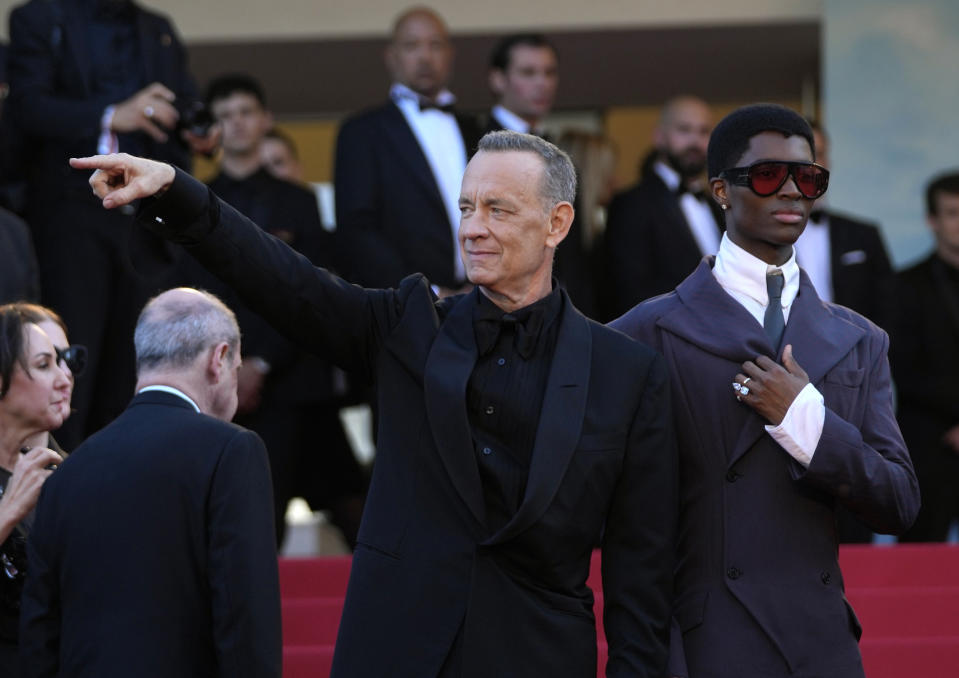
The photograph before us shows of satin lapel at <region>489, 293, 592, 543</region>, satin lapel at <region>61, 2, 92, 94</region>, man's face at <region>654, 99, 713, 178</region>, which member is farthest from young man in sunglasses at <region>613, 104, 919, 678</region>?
man's face at <region>654, 99, 713, 178</region>

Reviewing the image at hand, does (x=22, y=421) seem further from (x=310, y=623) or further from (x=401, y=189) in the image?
(x=401, y=189)

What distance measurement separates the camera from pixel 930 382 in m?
6.62

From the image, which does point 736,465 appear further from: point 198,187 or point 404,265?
point 404,265

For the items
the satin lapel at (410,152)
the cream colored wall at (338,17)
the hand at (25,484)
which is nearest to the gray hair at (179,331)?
the hand at (25,484)

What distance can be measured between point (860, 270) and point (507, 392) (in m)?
3.86

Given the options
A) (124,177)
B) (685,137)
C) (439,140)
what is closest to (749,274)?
(124,177)

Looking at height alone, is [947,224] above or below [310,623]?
above

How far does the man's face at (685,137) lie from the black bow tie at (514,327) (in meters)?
3.92

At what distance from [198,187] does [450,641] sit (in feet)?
3.15

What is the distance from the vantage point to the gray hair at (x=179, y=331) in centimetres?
365

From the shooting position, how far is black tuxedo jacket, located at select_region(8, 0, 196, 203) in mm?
5703

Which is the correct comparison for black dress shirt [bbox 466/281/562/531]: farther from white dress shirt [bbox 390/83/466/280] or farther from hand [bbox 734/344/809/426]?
white dress shirt [bbox 390/83/466/280]

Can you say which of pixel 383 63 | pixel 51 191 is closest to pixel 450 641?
pixel 51 191

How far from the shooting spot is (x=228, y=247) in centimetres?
298
